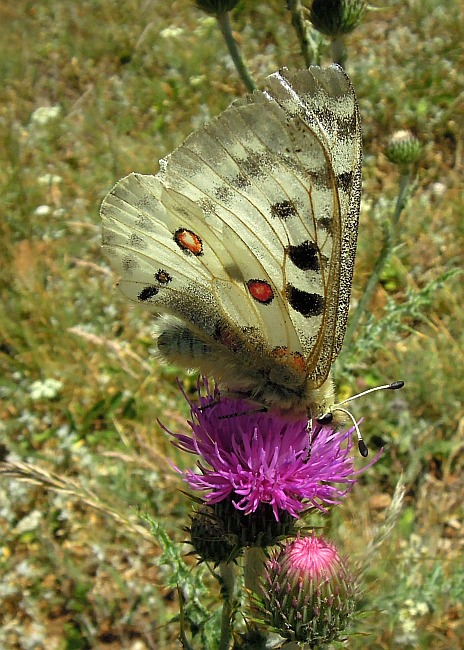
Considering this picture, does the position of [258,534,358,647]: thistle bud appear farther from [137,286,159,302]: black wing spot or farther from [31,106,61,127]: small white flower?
[31,106,61,127]: small white flower

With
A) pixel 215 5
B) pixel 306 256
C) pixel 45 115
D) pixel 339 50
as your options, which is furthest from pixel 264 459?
pixel 45 115

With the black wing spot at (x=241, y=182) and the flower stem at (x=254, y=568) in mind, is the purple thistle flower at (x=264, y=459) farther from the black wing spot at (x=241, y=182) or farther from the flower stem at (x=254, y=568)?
the black wing spot at (x=241, y=182)

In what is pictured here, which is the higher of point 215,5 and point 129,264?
point 215,5

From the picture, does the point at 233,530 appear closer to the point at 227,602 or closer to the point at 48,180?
the point at 227,602

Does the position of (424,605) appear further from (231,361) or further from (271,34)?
(271,34)

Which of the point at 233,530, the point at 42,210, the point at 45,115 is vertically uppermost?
the point at 45,115
